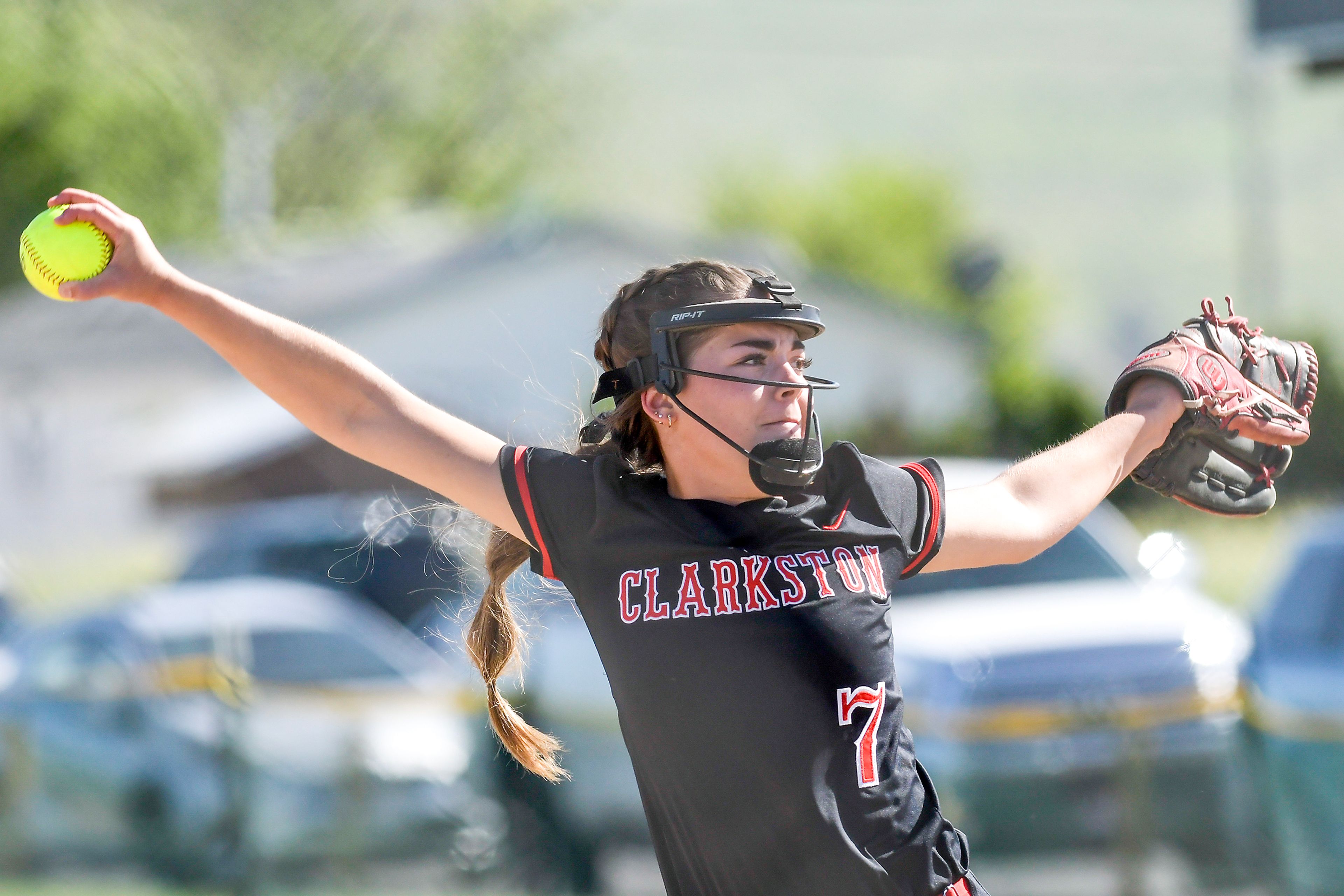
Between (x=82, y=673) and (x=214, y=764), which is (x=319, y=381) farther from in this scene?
(x=82, y=673)

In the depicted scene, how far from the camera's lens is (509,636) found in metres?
2.85

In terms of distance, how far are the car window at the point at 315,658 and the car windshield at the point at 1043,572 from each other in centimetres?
252

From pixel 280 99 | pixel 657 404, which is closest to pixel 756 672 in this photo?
pixel 657 404

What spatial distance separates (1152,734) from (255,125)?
39021mm

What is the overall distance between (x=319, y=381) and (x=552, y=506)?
0.43m

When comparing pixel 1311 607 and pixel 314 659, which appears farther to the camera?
pixel 314 659

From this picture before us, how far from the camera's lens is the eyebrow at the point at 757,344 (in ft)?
8.28

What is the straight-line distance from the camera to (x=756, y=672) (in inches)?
91.6

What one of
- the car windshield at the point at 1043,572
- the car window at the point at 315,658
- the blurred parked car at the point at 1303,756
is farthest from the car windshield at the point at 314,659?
the blurred parked car at the point at 1303,756

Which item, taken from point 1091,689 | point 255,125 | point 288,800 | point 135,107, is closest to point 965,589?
point 1091,689

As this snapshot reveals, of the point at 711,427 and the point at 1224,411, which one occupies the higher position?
the point at 1224,411

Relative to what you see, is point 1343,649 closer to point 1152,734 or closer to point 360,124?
point 1152,734

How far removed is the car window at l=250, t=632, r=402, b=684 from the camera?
7.00 metres

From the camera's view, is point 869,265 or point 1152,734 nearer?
point 1152,734
